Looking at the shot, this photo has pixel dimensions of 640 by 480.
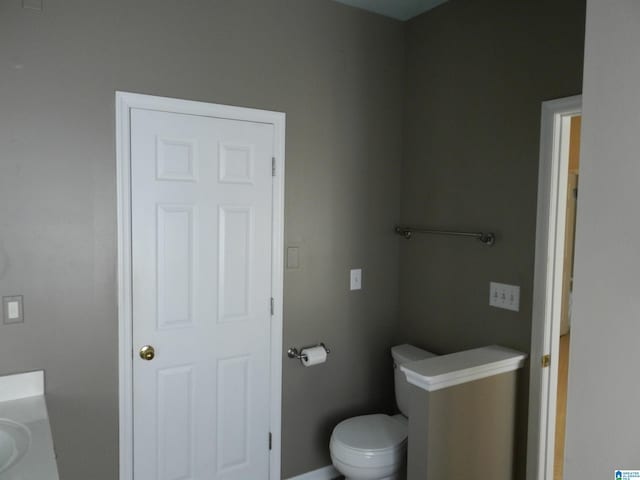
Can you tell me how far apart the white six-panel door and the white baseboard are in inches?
9.9

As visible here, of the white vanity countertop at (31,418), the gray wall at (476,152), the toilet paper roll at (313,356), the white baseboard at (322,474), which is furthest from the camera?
the white baseboard at (322,474)

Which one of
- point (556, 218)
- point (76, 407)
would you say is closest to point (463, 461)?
point (556, 218)

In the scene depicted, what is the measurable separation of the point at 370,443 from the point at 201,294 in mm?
1097

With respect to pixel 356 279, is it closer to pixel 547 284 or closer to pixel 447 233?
pixel 447 233

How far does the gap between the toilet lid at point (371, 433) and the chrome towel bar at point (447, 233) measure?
104 cm

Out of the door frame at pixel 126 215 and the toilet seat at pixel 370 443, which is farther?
the toilet seat at pixel 370 443

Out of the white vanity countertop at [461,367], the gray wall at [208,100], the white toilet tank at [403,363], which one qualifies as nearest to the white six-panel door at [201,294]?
the gray wall at [208,100]

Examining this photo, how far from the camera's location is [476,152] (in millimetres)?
2400

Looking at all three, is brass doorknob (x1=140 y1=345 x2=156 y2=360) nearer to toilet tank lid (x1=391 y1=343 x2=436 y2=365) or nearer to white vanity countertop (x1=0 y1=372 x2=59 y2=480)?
white vanity countertop (x1=0 y1=372 x2=59 y2=480)

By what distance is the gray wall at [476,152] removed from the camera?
211cm

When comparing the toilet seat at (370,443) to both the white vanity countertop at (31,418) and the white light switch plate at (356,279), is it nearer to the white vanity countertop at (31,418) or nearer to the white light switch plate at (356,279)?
the white light switch plate at (356,279)

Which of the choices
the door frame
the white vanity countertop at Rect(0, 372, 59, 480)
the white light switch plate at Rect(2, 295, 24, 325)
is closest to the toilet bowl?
the door frame

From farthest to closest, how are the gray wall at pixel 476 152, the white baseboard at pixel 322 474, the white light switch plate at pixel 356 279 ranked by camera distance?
the white light switch plate at pixel 356 279 < the white baseboard at pixel 322 474 < the gray wall at pixel 476 152

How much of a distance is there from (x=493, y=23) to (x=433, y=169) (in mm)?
784
